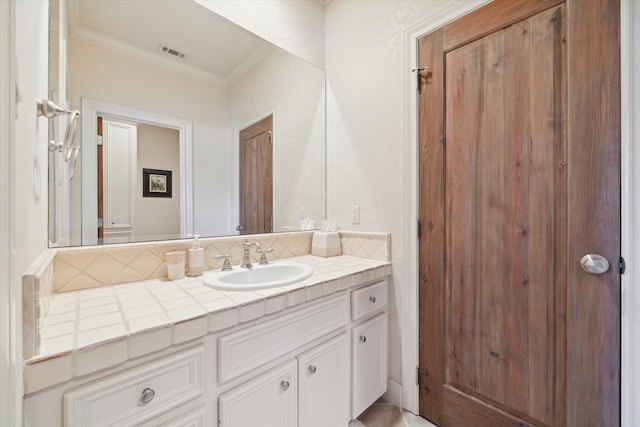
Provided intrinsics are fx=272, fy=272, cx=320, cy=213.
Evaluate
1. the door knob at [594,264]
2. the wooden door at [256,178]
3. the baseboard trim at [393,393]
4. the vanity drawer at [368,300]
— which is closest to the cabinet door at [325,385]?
the vanity drawer at [368,300]

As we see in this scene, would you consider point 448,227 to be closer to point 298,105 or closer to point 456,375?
point 456,375

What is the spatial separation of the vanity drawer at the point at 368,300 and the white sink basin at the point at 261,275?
28 cm

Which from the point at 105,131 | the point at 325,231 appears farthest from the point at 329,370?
the point at 105,131

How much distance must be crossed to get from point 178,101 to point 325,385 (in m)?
1.49

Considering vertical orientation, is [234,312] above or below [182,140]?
below

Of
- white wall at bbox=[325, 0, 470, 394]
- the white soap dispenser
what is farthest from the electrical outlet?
the white soap dispenser

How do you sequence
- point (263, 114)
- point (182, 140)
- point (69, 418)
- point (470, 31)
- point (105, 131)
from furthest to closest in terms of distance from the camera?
1. point (263, 114)
2. point (182, 140)
3. point (470, 31)
4. point (105, 131)
5. point (69, 418)

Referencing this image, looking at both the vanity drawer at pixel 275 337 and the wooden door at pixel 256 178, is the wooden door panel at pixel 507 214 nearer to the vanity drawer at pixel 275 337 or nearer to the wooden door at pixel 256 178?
the vanity drawer at pixel 275 337

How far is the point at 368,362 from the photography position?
141 centimetres

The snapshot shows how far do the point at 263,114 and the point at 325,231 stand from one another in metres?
0.84

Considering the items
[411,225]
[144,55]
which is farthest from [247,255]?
[144,55]

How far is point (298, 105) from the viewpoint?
190cm

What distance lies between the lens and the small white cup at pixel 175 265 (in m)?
1.17

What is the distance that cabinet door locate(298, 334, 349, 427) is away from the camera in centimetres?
109
